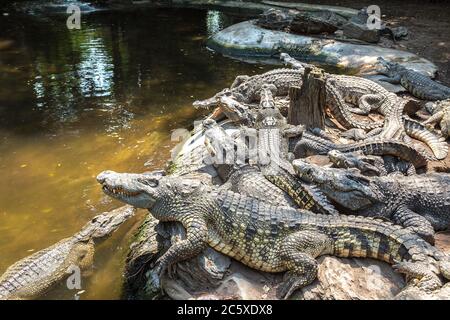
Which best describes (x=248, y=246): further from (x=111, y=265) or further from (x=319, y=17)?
(x=319, y=17)

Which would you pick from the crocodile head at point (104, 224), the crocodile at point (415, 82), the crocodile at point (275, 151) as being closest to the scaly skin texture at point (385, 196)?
the crocodile at point (275, 151)

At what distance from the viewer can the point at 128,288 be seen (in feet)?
12.7

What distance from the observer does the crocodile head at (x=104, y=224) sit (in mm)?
4547

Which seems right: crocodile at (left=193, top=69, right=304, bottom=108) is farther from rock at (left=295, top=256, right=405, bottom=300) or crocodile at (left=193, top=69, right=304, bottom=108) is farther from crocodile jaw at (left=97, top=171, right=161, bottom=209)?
rock at (left=295, top=256, right=405, bottom=300)

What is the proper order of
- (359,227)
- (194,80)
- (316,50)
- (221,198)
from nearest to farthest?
(359,227), (221,198), (194,80), (316,50)

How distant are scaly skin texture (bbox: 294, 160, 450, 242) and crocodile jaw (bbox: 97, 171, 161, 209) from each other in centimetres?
149

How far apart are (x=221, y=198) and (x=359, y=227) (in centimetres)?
118

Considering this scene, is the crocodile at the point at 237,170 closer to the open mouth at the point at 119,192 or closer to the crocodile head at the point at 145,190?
the crocodile head at the point at 145,190

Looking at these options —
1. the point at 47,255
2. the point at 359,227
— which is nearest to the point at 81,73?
the point at 47,255

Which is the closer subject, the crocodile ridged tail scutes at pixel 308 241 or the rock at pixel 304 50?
the crocodile ridged tail scutes at pixel 308 241

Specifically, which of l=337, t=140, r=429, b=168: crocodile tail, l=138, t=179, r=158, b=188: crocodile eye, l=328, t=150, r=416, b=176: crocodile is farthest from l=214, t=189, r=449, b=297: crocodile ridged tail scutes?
l=337, t=140, r=429, b=168: crocodile tail

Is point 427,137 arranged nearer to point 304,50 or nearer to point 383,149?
point 383,149

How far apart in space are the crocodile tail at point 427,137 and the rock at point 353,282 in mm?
2637

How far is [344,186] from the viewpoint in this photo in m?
4.06
